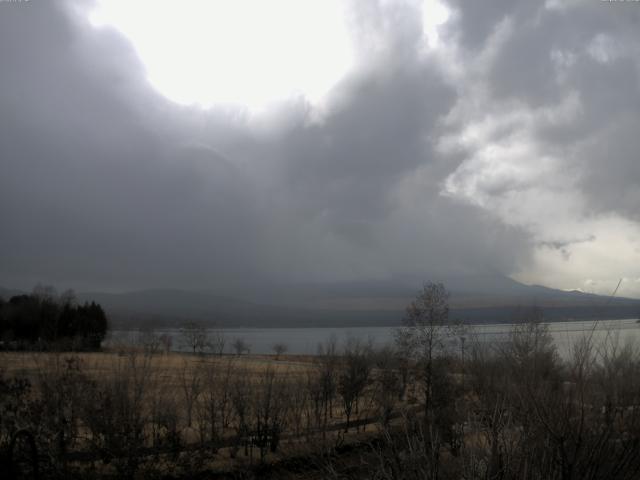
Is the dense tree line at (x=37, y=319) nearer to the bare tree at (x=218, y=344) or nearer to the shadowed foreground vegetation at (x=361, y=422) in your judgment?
the bare tree at (x=218, y=344)

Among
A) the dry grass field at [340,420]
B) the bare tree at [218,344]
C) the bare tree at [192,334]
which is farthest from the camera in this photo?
the bare tree at [192,334]

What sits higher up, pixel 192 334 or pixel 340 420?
pixel 192 334

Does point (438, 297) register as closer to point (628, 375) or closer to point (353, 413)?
point (353, 413)

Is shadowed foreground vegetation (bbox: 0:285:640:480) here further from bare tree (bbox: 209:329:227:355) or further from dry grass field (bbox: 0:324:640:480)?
bare tree (bbox: 209:329:227:355)

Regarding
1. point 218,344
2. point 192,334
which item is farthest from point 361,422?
point 192,334

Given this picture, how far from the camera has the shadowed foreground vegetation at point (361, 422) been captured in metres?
7.73

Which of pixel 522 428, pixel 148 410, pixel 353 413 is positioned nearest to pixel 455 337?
pixel 353 413

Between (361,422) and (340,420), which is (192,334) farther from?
(361,422)

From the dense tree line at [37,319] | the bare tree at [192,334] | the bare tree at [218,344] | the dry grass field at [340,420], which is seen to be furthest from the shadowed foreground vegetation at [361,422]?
the bare tree at [192,334]

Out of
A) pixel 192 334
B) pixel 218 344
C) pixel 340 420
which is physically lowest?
pixel 340 420

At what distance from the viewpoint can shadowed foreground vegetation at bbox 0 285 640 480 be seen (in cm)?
773

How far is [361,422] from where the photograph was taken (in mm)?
36750

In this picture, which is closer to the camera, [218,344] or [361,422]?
[361,422]

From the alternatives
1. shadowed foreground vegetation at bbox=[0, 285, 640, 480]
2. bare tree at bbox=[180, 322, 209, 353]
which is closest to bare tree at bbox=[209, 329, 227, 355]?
bare tree at bbox=[180, 322, 209, 353]
